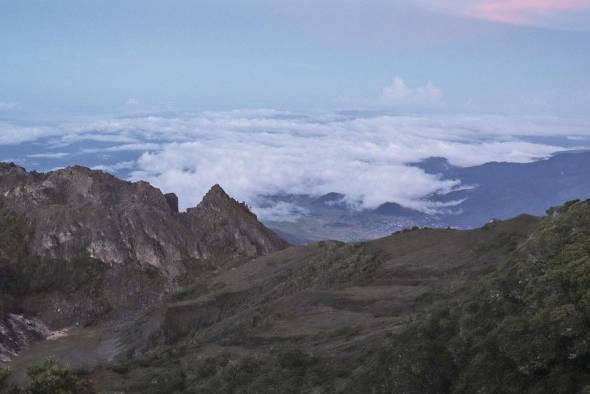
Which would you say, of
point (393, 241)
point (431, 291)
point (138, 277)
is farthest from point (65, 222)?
point (431, 291)

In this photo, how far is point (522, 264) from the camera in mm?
20062

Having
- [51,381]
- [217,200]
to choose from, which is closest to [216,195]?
[217,200]

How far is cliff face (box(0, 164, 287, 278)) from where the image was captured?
87.6 m

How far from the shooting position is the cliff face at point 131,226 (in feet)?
287

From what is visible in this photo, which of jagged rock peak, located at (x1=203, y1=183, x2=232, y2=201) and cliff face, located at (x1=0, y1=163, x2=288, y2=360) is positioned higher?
jagged rock peak, located at (x1=203, y1=183, x2=232, y2=201)

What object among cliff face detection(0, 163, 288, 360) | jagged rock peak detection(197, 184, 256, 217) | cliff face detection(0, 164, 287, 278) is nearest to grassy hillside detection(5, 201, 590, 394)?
cliff face detection(0, 163, 288, 360)

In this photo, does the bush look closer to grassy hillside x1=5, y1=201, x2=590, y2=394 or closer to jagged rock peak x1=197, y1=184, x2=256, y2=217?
grassy hillside x1=5, y1=201, x2=590, y2=394

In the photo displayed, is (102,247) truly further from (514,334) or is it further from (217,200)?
(514,334)

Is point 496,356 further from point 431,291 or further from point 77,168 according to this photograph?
point 77,168

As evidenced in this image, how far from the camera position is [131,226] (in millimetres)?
89250

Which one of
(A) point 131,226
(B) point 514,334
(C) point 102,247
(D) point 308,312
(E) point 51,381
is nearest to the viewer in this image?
(B) point 514,334

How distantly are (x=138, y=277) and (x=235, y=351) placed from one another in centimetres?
5508

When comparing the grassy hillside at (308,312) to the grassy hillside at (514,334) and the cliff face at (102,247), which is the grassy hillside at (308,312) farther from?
the cliff face at (102,247)

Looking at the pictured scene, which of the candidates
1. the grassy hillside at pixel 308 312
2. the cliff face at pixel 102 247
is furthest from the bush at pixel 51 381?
the cliff face at pixel 102 247
